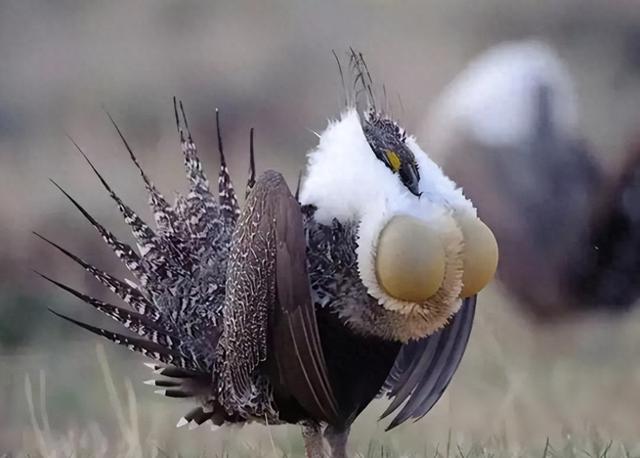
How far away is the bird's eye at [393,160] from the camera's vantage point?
1.39 metres

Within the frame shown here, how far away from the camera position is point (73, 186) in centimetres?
182

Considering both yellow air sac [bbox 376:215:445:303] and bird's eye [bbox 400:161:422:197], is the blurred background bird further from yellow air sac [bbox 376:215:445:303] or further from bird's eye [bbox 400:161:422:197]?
yellow air sac [bbox 376:215:445:303]

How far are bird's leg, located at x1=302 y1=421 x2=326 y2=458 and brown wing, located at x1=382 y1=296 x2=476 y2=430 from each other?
0.55 feet

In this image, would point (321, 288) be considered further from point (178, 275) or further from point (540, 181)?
point (540, 181)

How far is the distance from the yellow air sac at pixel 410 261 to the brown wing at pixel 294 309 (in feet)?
0.42

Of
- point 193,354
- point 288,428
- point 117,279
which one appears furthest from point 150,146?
point 288,428

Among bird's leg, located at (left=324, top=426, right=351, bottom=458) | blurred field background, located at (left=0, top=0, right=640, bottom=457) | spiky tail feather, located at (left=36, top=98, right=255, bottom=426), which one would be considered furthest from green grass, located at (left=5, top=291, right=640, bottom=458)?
bird's leg, located at (left=324, top=426, right=351, bottom=458)

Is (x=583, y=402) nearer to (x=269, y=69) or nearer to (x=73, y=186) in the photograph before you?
(x=269, y=69)

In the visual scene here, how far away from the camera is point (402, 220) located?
1.32 metres

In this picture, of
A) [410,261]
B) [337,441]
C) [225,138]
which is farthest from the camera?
[225,138]

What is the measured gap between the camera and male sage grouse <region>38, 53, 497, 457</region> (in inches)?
52.0

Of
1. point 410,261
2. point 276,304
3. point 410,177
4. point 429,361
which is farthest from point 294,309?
point 429,361

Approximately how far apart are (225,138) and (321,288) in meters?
0.56

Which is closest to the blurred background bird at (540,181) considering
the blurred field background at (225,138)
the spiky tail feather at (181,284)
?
the blurred field background at (225,138)
